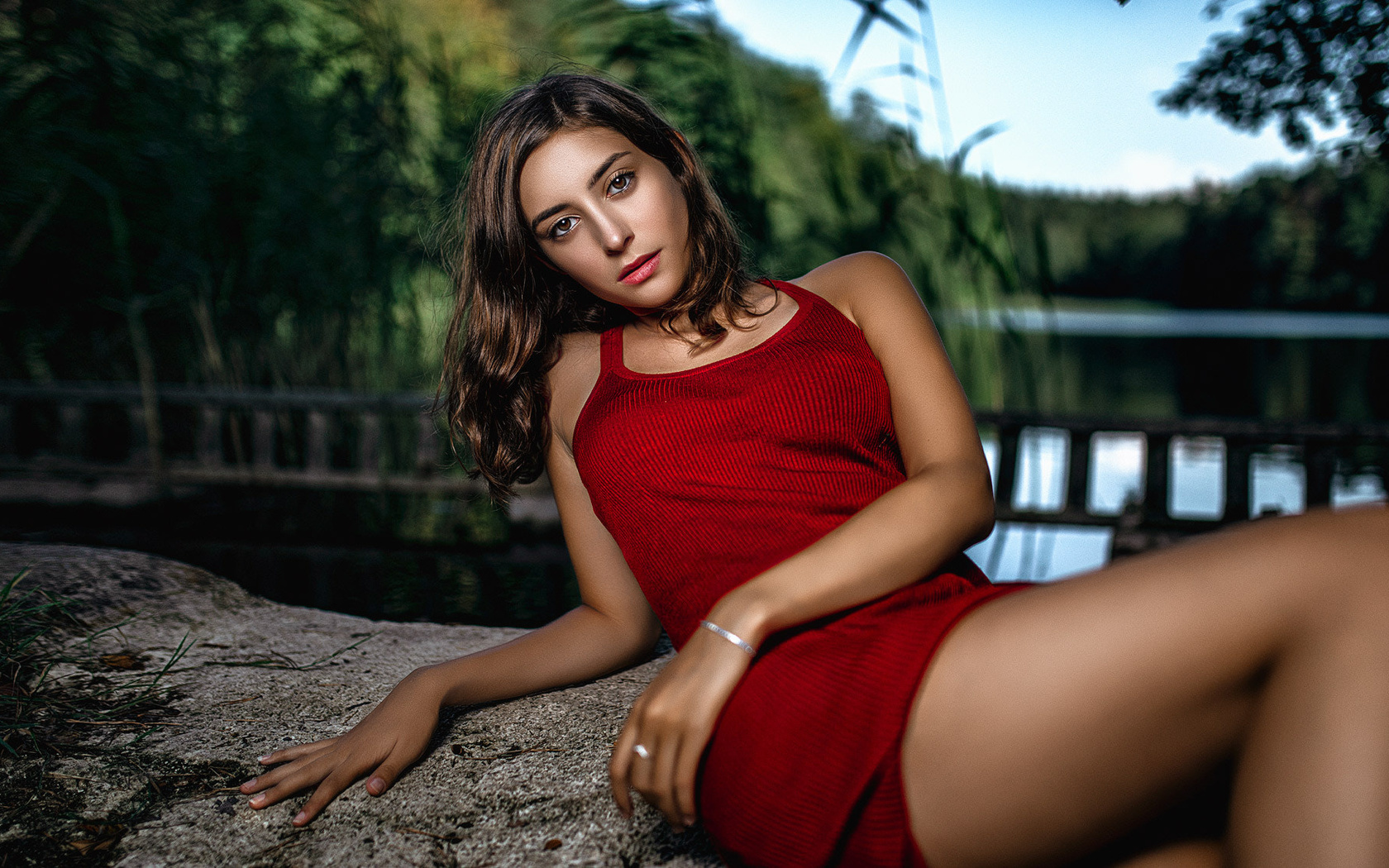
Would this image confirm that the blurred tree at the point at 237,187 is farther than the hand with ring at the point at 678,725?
Yes

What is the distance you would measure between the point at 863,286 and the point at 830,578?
0.50 metres

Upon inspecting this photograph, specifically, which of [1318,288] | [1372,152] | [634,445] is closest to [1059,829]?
[634,445]

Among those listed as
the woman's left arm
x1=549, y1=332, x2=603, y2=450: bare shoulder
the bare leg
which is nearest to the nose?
x1=549, y1=332, x2=603, y2=450: bare shoulder

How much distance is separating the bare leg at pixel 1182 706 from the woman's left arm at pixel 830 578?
0.15 m

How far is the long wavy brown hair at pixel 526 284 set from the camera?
1327 mm

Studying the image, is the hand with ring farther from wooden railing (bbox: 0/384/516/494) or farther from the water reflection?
wooden railing (bbox: 0/384/516/494)

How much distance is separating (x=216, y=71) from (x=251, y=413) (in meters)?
1.49

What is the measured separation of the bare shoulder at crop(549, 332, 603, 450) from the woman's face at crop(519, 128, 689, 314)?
0.16 metres

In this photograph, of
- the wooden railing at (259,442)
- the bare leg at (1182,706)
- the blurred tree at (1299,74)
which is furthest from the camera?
the wooden railing at (259,442)

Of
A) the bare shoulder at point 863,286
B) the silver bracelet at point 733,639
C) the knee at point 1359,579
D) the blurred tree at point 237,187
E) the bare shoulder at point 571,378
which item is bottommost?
the silver bracelet at point 733,639

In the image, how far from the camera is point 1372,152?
327cm

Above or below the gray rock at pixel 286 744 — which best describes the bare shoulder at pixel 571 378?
above

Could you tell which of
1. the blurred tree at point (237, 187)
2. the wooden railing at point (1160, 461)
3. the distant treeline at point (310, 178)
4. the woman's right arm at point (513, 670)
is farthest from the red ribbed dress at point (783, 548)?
the blurred tree at point (237, 187)

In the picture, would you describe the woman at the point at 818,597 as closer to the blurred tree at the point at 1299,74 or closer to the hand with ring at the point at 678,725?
the hand with ring at the point at 678,725
